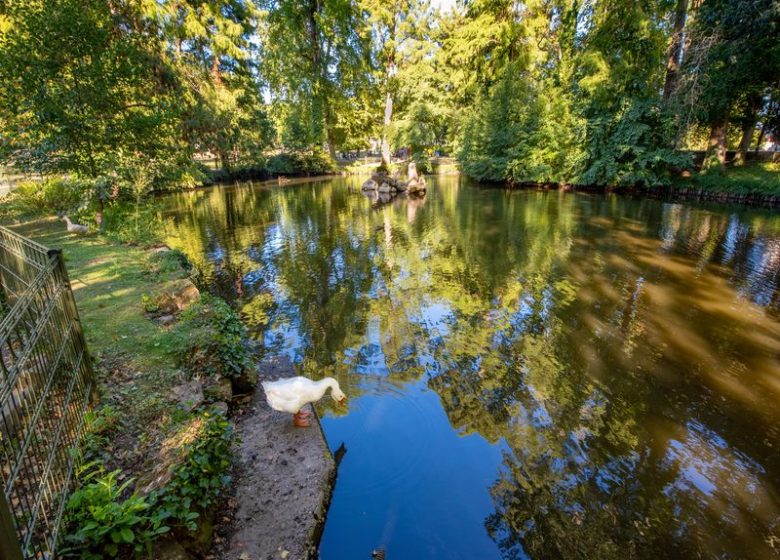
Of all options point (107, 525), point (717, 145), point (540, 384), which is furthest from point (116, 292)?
point (717, 145)

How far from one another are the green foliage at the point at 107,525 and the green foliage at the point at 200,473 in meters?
0.14

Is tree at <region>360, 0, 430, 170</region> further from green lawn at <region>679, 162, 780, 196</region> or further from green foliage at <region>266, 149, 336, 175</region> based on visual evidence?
green lawn at <region>679, 162, 780, 196</region>

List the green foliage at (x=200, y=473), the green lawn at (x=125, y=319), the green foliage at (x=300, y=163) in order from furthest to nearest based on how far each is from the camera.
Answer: the green foliage at (x=300, y=163), the green lawn at (x=125, y=319), the green foliage at (x=200, y=473)

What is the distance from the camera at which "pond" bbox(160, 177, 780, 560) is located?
3809 millimetres

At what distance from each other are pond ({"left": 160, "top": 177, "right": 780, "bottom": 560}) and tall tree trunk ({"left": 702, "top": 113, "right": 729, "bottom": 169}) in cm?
1106

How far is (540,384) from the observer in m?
5.91

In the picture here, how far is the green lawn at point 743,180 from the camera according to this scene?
1902 centimetres

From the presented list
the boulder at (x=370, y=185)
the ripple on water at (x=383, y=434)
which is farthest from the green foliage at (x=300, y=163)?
the ripple on water at (x=383, y=434)

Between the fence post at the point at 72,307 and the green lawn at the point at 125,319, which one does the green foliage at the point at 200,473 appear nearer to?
the green lawn at the point at 125,319

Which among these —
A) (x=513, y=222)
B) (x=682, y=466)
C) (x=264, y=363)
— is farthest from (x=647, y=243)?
(x=264, y=363)

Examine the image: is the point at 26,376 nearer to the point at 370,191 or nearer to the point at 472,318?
the point at 472,318

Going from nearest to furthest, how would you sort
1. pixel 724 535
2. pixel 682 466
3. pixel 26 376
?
pixel 26 376 → pixel 724 535 → pixel 682 466

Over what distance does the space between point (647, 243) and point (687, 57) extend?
1271 cm

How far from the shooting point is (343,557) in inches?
138
